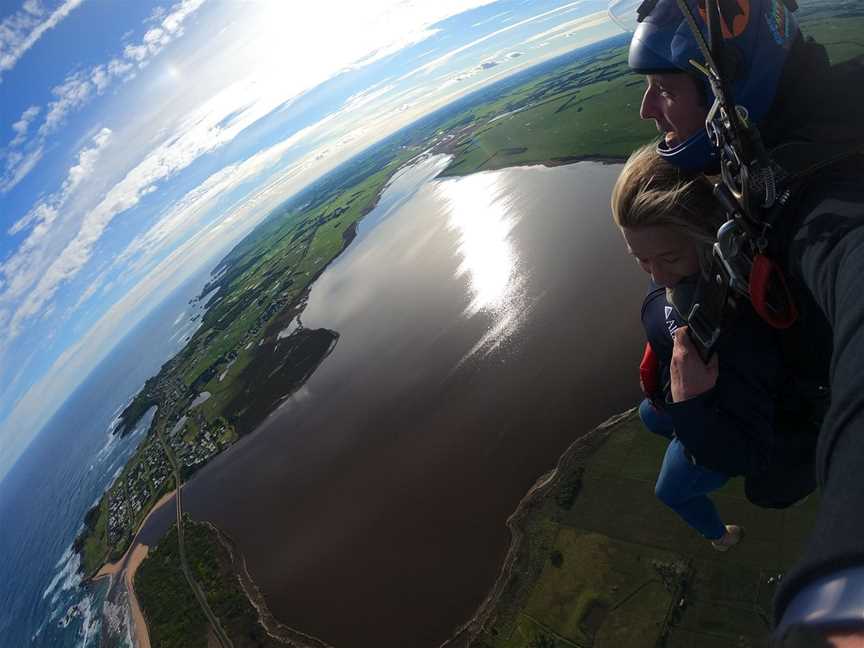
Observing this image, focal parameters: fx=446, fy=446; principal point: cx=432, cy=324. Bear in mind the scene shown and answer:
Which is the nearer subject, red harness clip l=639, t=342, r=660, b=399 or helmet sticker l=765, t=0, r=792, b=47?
helmet sticker l=765, t=0, r=792, b=47

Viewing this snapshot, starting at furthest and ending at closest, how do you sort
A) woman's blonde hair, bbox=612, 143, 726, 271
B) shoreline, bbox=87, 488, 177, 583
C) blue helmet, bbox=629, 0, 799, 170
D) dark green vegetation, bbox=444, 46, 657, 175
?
dark green vegetation, bbox=444, 46, 657, 175
shoreline, bbox=87, 488, 177, 583
woman's blonde hair, bbox=612, 143, 726, 271
blue helmet, bbox=629, 0, 799, 170

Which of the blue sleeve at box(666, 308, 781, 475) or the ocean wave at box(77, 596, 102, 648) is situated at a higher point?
the blue sleeve at box(666, 308, 781, 475)

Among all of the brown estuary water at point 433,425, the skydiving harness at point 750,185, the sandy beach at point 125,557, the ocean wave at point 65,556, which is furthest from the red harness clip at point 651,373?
the ocean wave at point 65,556

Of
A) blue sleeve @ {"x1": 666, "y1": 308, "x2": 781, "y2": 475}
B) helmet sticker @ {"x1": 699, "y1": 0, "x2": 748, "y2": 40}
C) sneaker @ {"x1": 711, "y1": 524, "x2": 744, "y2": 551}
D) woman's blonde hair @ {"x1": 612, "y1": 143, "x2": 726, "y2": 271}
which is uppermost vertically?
helmet sticker @ {"x1": 699, "y1": 0, "x2": 748, "y2": 40}

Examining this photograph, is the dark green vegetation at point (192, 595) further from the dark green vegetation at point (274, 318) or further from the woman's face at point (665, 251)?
the woman's face at point (665, 251)

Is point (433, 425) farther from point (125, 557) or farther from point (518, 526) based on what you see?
point (125, 557)

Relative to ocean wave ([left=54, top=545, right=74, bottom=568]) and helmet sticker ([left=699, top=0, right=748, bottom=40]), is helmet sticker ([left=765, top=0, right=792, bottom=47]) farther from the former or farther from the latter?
ocean wave ([left=54, top=545, right=74, bottom=568])

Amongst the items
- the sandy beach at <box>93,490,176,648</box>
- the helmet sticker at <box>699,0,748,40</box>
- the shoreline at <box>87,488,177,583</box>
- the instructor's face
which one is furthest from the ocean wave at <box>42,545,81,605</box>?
the helmet sticker at <box>699,0,748,40</box>
